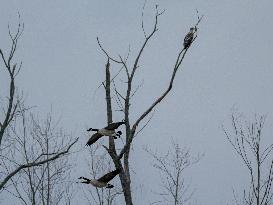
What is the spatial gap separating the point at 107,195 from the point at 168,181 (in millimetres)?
4072

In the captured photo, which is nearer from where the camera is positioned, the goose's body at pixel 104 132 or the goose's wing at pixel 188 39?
the goose's body at pixel 104 132

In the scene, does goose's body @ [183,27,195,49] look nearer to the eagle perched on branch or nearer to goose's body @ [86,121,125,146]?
the eagle perched on branch

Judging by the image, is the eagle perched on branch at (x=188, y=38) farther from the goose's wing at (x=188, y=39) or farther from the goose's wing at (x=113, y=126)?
the goose's wing at (x=113, y=126)

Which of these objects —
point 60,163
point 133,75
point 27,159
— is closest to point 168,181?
point 60,163

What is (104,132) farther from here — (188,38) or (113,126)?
(188,38)

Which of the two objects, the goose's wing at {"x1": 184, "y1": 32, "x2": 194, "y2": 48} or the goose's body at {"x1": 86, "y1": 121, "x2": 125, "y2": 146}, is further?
the goose's wing at {"x1": 184, "y1": 32, "x2": 194, "y2": 48}

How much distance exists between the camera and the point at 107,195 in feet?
66.8

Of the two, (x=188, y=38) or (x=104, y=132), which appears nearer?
(x=104, y=132)

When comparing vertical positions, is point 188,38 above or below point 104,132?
above

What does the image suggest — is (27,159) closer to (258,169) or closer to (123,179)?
(258,169)

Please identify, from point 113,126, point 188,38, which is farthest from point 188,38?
point 113,126

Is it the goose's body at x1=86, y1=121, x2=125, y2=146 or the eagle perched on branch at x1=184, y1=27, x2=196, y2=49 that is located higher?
the eagle perched on branch at x1=184, y1=27, x2=196, y2=49

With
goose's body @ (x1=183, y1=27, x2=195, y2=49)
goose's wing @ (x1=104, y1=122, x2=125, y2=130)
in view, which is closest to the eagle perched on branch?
goose's body @ (x1=183, y1=27, x2=195, y2=49)

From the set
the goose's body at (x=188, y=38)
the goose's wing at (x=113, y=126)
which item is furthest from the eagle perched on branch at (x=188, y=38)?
the goose's wing at (x=113, y=126)
